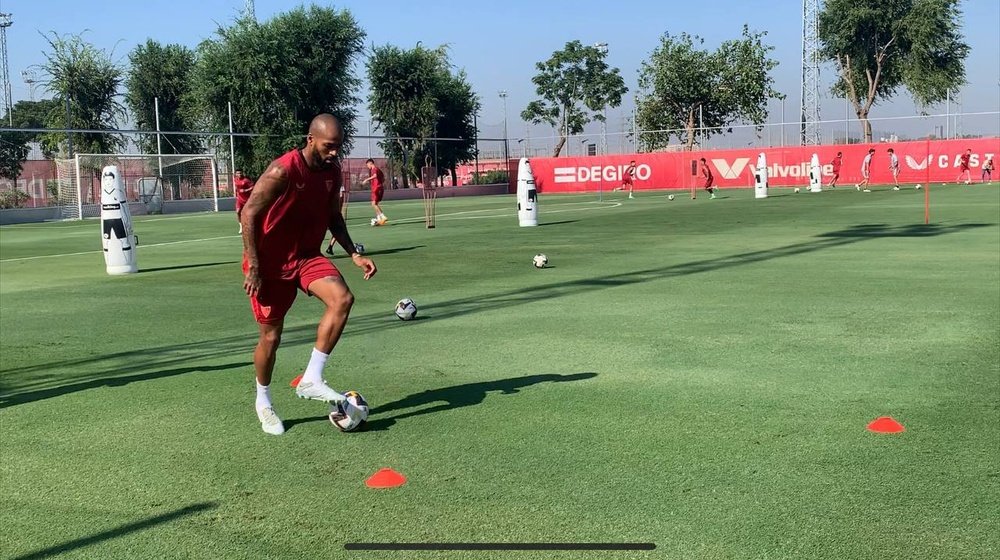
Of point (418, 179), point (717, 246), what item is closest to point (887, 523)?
point (717, 246)

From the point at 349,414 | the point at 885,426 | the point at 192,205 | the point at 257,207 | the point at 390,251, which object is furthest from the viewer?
the point at 192,205

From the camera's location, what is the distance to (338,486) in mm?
4660

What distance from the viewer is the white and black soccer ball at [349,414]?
5.58 m

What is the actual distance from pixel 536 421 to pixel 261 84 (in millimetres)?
53609

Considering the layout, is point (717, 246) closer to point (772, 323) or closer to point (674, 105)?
point (772, 323)

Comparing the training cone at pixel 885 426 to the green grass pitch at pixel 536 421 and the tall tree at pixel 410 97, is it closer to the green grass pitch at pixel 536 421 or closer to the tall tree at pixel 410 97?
the green grass pitch at pixel 536 421

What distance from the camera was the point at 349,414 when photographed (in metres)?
5.58

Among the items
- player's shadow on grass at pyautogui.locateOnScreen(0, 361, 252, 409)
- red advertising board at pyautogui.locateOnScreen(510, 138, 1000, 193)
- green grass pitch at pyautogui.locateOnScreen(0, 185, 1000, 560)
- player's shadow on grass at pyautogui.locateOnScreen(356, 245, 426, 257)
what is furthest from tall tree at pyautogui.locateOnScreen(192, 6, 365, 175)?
player's shadow on grass at pyautogui.locateOnScreen(0, 361, 252, 409)

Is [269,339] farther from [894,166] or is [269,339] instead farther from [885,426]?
[894,166]

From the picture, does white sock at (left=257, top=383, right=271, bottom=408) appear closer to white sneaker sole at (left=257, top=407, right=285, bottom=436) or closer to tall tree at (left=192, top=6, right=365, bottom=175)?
white sneaker sole at (left=257, top=407, right=285, bottom=436)

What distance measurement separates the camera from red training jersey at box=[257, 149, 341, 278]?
5.58 meters

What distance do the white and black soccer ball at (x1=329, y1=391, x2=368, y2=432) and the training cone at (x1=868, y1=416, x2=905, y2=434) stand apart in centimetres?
299

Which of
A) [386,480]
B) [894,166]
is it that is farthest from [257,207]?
[894,166]

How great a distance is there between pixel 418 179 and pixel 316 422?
5488cm
